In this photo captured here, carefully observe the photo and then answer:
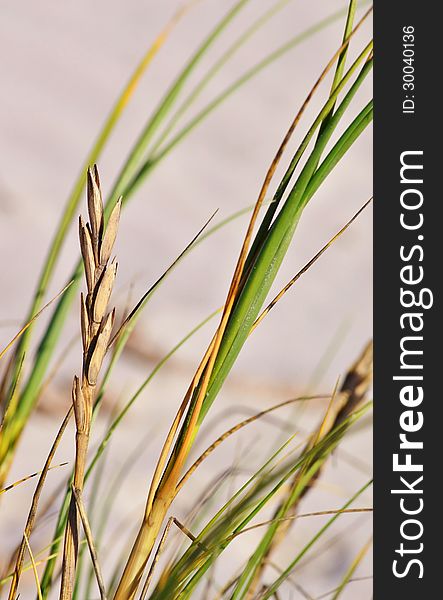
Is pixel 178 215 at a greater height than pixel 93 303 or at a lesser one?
greater

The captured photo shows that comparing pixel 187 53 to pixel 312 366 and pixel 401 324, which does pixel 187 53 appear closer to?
pixel 312 366

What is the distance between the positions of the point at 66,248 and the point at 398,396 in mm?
1048

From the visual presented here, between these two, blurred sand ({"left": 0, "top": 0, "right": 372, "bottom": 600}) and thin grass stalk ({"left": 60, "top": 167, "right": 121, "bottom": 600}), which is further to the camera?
blurred sand ({"left": 0, "top": 0, "right": 372, "bottom": 600})

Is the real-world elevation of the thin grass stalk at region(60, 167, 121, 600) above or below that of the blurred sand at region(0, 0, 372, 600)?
below

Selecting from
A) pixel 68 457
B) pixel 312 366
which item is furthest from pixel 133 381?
pixel 312 366

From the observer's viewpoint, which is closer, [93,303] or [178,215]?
[93,303]

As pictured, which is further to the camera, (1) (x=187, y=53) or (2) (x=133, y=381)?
(1) (x=187, y=53)

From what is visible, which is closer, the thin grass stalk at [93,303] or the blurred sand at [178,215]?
the thin grass stalk at [93,303]

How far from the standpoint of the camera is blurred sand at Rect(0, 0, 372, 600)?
1.14 m

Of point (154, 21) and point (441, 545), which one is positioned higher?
point (154, 21)

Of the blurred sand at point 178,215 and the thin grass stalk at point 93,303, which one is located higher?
the blurred sand at point 178,215

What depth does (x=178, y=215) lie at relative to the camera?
1.61 metres

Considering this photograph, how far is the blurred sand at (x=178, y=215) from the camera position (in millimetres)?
1138

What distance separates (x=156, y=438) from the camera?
45.3 inches
